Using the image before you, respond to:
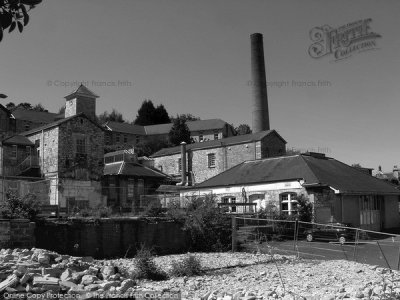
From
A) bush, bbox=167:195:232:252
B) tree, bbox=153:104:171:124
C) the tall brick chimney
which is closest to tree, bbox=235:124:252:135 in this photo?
tree, bbox=153:104:171:124

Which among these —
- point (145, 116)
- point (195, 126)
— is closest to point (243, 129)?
point (195, 126)

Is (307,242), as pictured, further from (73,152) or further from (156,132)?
(156,132)

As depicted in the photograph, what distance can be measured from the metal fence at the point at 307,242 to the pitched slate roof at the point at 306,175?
10.3ft

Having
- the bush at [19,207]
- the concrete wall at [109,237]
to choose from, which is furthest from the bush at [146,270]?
the bush at [19,207]

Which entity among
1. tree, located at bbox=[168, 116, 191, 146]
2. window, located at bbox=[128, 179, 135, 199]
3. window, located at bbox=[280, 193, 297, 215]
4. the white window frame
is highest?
tree, located at bbox=[168, 116, 191, 146]

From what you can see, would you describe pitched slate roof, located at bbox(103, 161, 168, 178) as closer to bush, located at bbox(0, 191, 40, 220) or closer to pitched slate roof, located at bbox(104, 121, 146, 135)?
bush, located at bbox(0, 191, 40, 220)

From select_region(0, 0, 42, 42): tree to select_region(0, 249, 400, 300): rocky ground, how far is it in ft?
19.4

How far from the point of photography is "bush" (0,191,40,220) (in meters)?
14.8

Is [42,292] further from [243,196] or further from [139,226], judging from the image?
[243,196]

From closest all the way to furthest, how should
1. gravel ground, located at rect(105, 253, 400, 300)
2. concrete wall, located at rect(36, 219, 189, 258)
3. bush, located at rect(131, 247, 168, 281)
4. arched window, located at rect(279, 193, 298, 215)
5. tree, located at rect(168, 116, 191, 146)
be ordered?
gravel ground, located at rect(105, 253, 400, 300) < bush, located at rect(131, 247, 168, 281) < concrete wall, located at rect(36, 219, 189, 258) < arched window, located at rect(279, 193, 298, 215) < tree, located at rect(168, 116, 191, 146)

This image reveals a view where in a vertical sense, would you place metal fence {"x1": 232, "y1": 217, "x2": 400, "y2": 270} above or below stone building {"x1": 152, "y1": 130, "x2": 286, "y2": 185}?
below

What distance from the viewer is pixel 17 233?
14.2 m

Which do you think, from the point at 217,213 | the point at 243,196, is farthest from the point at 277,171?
the point at 217,213

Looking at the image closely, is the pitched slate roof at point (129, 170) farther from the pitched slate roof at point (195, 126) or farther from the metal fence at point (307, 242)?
the pitched slate roof at point (195, 126)
